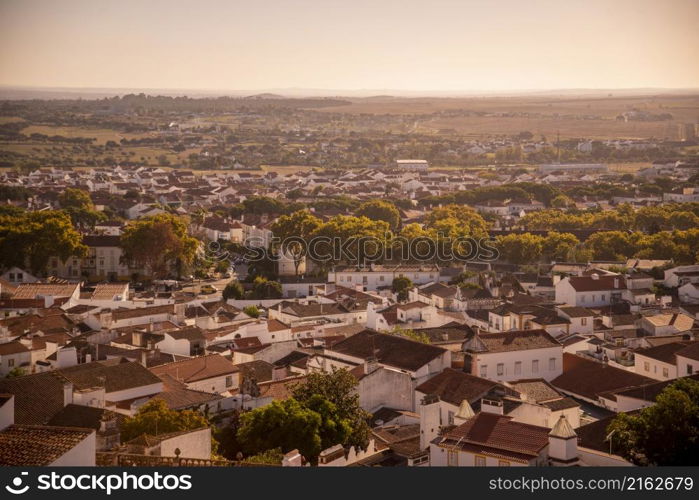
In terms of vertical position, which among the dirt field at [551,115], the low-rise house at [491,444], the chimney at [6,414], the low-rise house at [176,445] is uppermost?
the chimney at [6,414]

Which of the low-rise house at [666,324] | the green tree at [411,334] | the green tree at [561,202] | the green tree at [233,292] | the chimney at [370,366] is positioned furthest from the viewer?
the green tree at [561,202]

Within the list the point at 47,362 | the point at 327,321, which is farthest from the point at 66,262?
the point at 47,362

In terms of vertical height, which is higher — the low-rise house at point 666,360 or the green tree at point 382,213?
the low-rise house at point 666,360

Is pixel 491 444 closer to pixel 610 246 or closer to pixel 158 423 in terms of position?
pixel 158 423

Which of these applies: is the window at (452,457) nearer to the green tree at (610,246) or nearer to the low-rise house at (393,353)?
the low-rise house at (393,353)

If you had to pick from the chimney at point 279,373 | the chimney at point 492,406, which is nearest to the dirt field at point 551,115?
the chimney at point 279,373

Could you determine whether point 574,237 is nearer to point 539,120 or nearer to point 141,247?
point 141,247

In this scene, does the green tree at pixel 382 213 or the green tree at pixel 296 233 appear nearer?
the green tree at pixel 296 233

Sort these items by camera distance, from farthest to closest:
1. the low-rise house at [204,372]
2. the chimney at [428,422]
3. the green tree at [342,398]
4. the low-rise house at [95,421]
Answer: the low-rise house at [204,372] → the chimney at [428,422] → the green tree at [342,398] → the low-rise house at [95,421]
